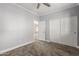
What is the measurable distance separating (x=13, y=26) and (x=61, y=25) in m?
1.41

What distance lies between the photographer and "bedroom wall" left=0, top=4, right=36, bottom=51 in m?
1.49

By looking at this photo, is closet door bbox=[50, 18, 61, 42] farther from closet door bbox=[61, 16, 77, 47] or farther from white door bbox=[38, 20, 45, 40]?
white door bbox=[38, 20, 45, 40]

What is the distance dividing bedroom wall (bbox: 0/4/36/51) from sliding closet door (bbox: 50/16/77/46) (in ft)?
2.14

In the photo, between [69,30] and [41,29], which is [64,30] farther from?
[41,29]

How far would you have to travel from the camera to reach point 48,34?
5.17ft

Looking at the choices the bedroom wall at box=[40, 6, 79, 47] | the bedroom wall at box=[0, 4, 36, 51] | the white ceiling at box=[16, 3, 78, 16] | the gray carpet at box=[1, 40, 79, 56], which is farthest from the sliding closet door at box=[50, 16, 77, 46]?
the bedroom wall at box=[0, 4, 36, 51]

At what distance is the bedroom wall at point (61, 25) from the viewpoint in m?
1.46

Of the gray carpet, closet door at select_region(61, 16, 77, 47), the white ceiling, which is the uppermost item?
the white ceiling

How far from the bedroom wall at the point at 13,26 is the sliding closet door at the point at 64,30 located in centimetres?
65

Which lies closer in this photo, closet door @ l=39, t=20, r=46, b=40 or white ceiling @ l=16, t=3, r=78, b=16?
white ceiling @ l=16, t=3, r=78, b=16

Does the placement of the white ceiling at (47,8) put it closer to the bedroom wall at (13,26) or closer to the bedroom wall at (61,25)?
the bedroom wall at (61,25)

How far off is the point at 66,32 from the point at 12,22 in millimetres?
1581

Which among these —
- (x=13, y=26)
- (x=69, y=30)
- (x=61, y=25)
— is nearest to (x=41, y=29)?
(x=61, y=25)

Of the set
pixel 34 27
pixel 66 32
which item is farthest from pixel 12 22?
pixel 66 32
